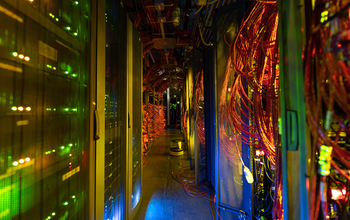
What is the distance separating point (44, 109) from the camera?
27.1 inches

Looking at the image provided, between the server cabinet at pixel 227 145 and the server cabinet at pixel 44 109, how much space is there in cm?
136

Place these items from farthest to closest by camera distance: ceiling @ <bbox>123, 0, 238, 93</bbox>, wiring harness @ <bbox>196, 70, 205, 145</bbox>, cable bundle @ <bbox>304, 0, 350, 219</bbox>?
1. wiring harness @ <bbox>196, 70, 205, 145</bbox>
2. ceiling @ <bbox>123, 0, 238, 93</bbox>
3. cable bundle @ <bbox>304, 0, 350, 219</bbox>

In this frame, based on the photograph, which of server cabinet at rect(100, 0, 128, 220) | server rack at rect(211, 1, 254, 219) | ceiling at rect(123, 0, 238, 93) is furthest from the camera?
ceiling at rect(123, 0, 238, 93)

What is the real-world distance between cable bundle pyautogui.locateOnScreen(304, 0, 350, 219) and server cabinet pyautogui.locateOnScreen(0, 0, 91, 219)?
107cm

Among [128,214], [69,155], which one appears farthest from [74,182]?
[128,214]

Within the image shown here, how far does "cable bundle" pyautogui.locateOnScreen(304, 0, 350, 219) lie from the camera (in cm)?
48

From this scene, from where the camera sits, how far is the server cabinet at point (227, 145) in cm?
161

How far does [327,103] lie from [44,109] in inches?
44.9

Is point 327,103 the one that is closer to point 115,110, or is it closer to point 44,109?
point 44,109

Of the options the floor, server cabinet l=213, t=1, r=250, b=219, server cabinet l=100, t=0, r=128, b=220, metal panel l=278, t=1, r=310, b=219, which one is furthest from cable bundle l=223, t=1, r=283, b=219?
server cabinet l=100, t=0, r=128, b=220

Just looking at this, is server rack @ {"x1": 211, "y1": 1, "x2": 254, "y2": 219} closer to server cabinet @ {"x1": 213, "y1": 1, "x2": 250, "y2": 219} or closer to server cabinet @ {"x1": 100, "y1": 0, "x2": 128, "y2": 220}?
server cabinet @ {"x1": 213, "y1": 1, "x2": 250, "y2": 219}

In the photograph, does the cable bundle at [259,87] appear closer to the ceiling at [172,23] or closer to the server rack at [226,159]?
the server rack at [226,159]

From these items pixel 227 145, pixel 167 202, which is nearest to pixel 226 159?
pixel 227 145

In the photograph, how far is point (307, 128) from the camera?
21.3 inches
